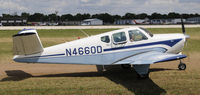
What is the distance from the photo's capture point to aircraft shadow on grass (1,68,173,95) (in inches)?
280

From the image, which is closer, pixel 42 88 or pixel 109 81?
pixel 42 88

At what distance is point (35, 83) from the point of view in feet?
26.4

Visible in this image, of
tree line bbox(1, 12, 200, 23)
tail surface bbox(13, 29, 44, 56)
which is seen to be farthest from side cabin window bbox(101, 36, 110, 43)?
tree line bbox(1, 12, 200, 23)

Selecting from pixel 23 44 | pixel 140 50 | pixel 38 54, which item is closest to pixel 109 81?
pixel 140 50

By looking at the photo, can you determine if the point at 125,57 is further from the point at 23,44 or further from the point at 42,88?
the point at 23,44

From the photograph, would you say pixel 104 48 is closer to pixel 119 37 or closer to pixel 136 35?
pixel 119 37

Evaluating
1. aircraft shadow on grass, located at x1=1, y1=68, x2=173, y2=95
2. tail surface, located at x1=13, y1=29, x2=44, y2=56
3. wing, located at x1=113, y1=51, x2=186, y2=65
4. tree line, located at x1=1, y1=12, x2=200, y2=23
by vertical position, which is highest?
tree line, located at x1=1, y1=12, x2=200, y2=23

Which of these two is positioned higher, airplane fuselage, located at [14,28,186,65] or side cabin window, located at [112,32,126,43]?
side cabin window, located at [112,32,126,43]

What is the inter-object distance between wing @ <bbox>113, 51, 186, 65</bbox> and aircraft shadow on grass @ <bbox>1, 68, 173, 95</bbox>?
87cm

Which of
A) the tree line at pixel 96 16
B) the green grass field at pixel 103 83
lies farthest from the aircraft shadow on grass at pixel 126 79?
the tree line at pixel 96 16

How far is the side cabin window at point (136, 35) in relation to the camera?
8.79 m

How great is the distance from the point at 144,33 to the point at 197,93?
3313 mm

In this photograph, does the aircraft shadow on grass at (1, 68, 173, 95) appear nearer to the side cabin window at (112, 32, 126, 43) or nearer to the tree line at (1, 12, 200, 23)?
the side cabin window at (112, 32, 126, 43)

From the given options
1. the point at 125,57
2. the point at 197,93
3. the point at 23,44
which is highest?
the point at 23,44
